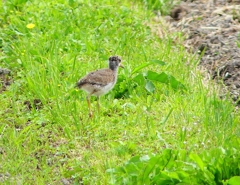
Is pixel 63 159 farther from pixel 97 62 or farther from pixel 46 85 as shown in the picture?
pixel 97 62

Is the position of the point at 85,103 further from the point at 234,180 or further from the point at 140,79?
the point at 234,180

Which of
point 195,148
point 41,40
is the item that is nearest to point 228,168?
point 195,148

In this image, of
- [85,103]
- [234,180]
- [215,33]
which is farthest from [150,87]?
[234,180]

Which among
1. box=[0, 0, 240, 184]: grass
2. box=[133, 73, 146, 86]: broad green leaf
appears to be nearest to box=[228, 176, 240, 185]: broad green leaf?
box=[0, 0, 240, 184]: grass

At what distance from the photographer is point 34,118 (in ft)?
A: 24.4

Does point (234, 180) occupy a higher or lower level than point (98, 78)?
lower

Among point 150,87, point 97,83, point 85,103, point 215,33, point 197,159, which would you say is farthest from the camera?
point 215,33

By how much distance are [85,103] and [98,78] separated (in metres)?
0.56

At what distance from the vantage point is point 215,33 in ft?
32.8

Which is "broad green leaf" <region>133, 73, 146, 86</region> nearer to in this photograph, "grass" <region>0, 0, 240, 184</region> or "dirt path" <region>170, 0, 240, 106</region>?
"grass" <region>0, 0, 240, 184</region>

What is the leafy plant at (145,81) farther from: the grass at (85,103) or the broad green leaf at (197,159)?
the broad green leaf at (197,159)

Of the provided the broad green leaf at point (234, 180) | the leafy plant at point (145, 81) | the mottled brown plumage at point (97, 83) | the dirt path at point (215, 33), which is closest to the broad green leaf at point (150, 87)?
the leafy plant at point (145, 81)

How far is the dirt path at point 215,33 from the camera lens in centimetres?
873

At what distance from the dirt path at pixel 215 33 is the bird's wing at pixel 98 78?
1.54 meters
